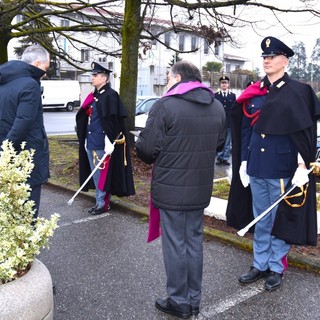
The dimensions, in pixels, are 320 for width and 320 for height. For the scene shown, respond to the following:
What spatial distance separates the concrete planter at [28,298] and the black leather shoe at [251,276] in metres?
2.00

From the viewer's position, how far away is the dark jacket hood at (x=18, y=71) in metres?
3.92

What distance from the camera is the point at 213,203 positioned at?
6098 millimetres

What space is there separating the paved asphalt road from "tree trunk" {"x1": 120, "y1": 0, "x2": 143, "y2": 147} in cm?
385

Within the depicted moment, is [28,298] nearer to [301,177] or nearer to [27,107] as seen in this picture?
[27,107]

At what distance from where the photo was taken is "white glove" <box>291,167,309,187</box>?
360 centimetres

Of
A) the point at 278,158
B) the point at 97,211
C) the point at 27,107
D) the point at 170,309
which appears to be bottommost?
the point at 97,211

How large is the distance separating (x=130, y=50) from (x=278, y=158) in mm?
5620

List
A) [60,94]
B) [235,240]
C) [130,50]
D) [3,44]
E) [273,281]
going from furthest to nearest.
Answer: [60,94]
[3,44]
[130,50]
[235,240]
[273,281]

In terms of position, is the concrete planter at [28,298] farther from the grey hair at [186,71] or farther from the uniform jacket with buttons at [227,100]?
the uniform jacket with buttons at [227,100]

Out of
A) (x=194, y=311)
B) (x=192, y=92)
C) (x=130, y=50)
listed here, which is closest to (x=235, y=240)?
(x=194, y=311)

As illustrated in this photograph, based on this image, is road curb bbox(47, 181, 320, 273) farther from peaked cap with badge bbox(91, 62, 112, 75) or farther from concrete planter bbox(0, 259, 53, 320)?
concrete planter bbox(0, 259, 53, 320)

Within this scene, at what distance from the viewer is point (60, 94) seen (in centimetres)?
3341

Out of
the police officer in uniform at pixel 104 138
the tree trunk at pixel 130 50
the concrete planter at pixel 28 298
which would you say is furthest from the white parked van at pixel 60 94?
the concrete planter at pixel 28 298

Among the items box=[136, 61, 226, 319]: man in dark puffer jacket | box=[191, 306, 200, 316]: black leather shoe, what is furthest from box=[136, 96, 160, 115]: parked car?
box=[191, 306, 200, 316]: black leather shoe
